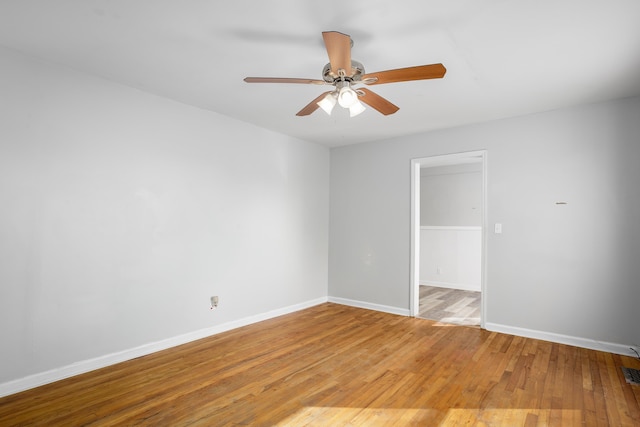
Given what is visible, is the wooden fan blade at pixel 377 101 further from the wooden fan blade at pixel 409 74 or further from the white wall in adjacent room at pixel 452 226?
the white wall in adjacent room at pixel 452 226

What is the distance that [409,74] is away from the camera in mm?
1960

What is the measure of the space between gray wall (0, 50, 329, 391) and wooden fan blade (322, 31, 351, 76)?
202 cm

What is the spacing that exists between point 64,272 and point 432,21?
3119 mm

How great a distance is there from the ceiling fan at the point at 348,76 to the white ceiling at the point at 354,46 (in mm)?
242

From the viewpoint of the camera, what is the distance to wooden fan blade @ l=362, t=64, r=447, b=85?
73.5 inches

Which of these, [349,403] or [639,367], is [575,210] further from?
[349,403]

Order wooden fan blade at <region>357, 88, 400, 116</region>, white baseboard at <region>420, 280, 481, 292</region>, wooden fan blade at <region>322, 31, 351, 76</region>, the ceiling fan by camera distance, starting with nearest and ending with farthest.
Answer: wooden fan blade at <region>322, 31, 351, 76</region> → the ceiling fan → wooden fan blade at <region>357, 88, 400, 116</region> → white baseboard at <region>420, 280, 481, 292</region>

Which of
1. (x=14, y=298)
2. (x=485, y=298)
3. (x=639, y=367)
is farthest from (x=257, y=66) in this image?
(x=639, y=367)

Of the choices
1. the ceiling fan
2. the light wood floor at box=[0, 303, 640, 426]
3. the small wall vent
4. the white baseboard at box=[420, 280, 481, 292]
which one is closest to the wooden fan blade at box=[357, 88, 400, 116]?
the ceiling fan

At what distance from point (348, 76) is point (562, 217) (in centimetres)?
280

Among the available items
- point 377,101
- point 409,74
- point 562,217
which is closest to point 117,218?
point 377,101

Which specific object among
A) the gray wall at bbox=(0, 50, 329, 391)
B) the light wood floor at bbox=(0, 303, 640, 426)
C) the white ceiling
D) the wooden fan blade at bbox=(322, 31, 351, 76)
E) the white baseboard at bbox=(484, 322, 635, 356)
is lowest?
the light wood floor at bbox=(0, 303, 640, 426)

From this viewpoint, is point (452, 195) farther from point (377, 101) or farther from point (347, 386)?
point (347, 386)

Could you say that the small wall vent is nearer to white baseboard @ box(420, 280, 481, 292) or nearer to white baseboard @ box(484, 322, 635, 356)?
white baseboard @ box(484, 322, 635, 356)
